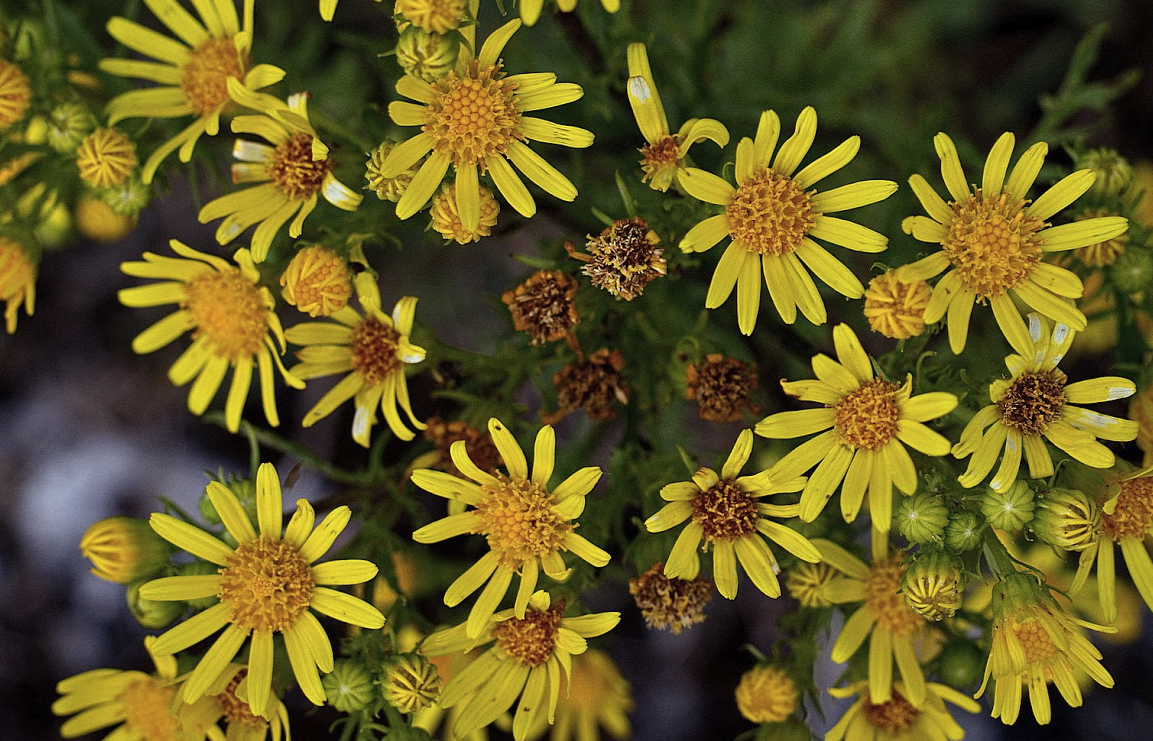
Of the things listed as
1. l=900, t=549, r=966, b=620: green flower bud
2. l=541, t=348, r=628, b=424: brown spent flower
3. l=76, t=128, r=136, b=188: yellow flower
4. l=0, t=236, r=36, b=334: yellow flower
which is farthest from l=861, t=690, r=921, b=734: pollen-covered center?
l=0, t=236, r=36, b=334: yellow flower

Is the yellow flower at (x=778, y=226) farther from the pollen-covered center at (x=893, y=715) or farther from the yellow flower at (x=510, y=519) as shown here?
the pollen-covered center at (x=893, y=715)

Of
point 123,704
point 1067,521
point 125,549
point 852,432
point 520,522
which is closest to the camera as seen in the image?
point 1067,521

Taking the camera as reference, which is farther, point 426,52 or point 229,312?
point 229,312

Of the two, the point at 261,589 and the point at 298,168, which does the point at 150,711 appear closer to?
the point at 261,589

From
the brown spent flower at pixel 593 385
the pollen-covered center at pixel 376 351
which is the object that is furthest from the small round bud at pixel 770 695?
the pollen-covered center at pixel 376 351

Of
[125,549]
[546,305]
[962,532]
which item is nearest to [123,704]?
[125,549]

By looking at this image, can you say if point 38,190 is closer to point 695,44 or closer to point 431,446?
point 431,446

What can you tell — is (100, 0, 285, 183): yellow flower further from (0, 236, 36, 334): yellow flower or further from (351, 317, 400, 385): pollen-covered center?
(351, 317, 400, 385): pollen-covered center
